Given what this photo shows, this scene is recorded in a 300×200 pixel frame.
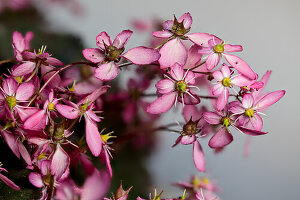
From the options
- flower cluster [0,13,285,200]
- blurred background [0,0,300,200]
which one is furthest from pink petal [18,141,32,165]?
blurred background [0,0,300,200]

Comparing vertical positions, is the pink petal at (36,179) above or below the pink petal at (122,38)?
below

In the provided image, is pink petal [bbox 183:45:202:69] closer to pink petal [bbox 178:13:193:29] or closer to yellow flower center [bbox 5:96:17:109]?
pink petal [bbox 178:13:193:29]

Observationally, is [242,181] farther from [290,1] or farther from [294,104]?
[290,1]

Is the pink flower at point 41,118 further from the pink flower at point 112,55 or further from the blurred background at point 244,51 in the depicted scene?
the blurred background at point 244,51

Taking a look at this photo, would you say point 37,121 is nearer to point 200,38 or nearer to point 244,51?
point 200,38

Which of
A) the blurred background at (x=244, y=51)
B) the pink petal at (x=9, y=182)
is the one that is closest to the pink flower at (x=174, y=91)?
the pink petal at (x=9, y=182)

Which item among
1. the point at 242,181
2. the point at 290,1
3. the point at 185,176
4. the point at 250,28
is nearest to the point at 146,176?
the point at 185,176

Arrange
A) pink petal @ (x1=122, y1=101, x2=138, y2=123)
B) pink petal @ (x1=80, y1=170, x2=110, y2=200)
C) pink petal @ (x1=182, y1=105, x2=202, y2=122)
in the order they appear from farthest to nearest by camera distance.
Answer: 1. pink petal @ (x1=122, y1=101, x2=138, y2=123)
2. pink petal @ (x1=182, y1=105, x2=202, y2=122)
3. pink petal @ (x1=80, y1=170, x2=110, y2=200)
